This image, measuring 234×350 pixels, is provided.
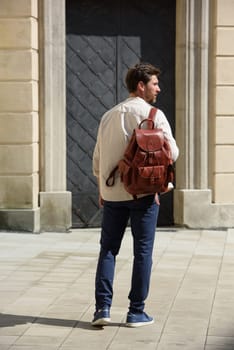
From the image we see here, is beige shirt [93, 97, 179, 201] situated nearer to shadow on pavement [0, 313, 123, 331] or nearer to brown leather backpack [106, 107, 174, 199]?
brown leather backpack [106, 107, 174, 199]

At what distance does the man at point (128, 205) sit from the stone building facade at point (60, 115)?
521 cm

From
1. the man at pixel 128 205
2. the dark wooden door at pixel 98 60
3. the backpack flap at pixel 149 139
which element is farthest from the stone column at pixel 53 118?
the backpack flap at pixel 149 139

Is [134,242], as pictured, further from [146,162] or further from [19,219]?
[19,219]

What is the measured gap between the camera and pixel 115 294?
7.69m

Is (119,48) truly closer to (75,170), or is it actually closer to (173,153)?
(75,170)

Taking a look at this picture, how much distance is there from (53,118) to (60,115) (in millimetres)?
96

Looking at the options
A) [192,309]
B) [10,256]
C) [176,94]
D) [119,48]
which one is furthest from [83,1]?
[192,309]

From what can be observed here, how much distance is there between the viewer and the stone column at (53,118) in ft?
38.8

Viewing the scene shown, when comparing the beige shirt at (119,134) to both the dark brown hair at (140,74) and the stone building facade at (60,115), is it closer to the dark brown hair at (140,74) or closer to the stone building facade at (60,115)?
the dark brown hair at (140,74)

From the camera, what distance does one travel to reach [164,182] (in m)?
6.29

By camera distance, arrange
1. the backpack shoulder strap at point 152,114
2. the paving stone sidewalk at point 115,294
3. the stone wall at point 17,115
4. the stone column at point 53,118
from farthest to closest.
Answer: the stone column at point 53,118 → the stone wall at point 17,115 → the backpack shoulder strap at point 152,114 → the paving stone sidewalk at point 115,294

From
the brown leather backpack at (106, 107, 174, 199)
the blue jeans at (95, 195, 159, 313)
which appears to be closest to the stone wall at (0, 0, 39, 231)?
the blue jeans at (95, 195, 159, 313)

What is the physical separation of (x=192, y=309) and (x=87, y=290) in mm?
1112

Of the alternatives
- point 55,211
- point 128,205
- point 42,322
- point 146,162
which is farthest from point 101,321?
point 55,211
